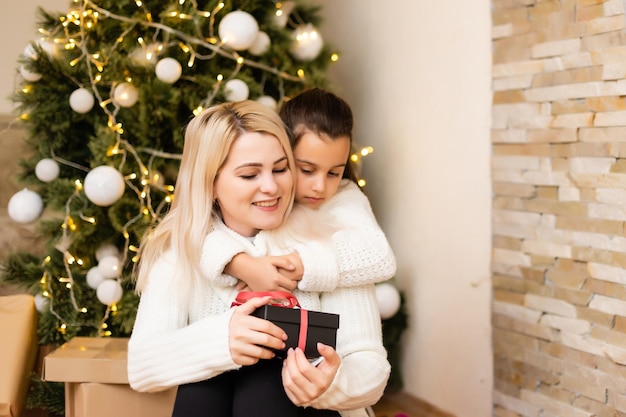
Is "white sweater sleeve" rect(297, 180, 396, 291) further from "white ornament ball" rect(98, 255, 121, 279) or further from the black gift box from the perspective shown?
"white ornament ball" rect(98, 255, 121, 279)

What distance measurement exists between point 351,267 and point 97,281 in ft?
3.24

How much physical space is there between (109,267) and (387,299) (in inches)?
34.4

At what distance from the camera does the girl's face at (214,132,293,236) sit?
60.5 inches

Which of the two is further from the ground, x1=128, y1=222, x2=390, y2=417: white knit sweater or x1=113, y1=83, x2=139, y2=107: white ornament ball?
x1=113, y1=83, x2=139, y2=107: white ornament ball

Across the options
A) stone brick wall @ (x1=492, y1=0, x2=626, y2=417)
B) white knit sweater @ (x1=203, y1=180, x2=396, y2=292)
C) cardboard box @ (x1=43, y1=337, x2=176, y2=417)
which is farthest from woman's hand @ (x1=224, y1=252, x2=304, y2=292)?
stone brick wall @ (x1=492, y1=0, x2=626, y2=417)

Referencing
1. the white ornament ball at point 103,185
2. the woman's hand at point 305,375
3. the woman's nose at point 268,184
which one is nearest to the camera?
the woman's hand at point 305,375

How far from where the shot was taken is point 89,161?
2254mm

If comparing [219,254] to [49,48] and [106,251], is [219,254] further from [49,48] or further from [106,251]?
[49,48]

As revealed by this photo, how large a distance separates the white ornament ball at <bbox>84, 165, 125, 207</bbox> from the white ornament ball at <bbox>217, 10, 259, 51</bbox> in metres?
0.52

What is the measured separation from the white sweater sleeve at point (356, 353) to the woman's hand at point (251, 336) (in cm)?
14

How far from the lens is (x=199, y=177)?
1558 millimetres

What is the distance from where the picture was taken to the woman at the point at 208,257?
142 centimetres

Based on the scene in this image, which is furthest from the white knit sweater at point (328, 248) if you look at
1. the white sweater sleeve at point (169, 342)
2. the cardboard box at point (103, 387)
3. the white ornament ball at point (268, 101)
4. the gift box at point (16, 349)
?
the gift box at point (16, 349)

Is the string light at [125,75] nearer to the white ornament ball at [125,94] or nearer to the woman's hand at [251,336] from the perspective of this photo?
the white ornament ball at [125,94]
